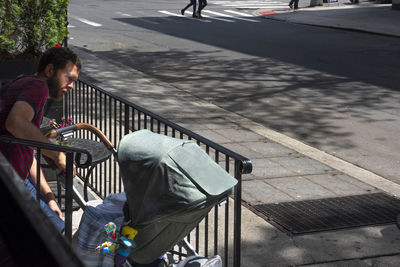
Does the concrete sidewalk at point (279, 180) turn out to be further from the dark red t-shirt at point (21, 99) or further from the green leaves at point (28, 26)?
the green leaves at point (28, 26)

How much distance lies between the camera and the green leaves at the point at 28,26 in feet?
21.9

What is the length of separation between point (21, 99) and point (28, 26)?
3256 mm

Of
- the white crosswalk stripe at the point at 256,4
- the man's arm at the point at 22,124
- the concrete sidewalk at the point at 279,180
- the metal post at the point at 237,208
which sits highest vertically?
the man's arm at the point at 22,124

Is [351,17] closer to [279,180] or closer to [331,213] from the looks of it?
[279,180]

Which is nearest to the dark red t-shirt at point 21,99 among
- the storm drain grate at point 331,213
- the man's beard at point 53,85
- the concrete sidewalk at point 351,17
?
the man's beard at point 53,85

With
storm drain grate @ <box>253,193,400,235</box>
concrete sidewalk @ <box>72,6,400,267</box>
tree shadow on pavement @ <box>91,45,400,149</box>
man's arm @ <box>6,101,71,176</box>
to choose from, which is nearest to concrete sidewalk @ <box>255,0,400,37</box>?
tree shadow on pavement @ <box>91,45,400,149</box>

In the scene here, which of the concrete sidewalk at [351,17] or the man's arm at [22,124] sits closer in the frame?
the man's arm at [22,124]

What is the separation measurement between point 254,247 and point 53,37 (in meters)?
3.25

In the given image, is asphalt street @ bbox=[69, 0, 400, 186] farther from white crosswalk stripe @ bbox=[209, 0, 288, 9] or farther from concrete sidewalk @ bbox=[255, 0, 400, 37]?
white crosswalk stripe @ bbox=[209, 0, 288, 9]

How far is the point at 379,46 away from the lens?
2084cm

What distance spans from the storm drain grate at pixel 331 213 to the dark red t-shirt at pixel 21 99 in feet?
8.51

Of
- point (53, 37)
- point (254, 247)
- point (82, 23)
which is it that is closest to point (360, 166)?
point (254, 247)

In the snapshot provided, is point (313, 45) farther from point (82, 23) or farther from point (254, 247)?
point (254, 247)

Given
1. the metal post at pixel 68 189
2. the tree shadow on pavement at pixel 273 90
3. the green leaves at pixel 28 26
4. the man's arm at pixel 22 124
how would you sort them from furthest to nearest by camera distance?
the tree shadow on pavement at pixel 273 90 < the green leaves at pixel 28 26 < the man's arm at pixel 22 124 < the metal post at pixel 68 189
